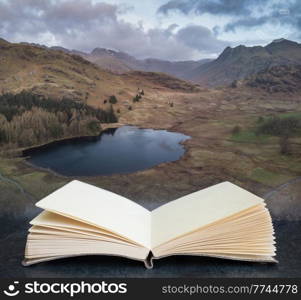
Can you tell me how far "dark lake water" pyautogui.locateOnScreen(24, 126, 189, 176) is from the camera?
19031 millimetres

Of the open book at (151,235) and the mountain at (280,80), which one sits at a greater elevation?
the mountain at (280,80)

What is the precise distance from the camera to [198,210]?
5.77 m

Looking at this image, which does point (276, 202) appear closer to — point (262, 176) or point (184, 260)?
point (262, 176)

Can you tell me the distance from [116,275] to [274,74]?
9836 cm

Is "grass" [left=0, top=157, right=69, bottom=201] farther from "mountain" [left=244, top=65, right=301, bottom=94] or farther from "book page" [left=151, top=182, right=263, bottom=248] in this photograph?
"mountain" [left=244, top=65, right=301, bottom=94]

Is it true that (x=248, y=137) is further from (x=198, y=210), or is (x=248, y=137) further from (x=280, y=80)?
(x=280, y=80)

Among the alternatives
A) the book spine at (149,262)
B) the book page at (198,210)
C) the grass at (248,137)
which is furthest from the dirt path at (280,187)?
the grass at (248,137)

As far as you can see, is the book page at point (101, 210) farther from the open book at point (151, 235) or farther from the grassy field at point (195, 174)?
the grassy field at point (195, 174)

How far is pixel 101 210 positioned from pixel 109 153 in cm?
1885

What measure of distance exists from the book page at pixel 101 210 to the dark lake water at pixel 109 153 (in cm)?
1105

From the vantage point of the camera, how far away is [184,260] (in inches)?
206

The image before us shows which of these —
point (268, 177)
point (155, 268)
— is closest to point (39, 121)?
point (268, 177)

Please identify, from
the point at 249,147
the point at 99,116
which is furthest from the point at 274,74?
the point at 249,147

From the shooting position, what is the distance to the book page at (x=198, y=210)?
511 cm
